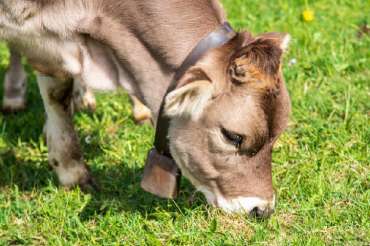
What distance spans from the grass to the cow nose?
0.04m

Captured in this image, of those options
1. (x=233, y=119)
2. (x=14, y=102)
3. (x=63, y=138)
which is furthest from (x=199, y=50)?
(x=14, y=102)

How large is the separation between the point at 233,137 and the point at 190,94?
1.26ft

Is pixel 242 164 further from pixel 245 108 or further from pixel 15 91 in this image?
pixel 15 91

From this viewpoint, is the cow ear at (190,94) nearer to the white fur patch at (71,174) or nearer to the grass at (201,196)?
the grass at (201,196)

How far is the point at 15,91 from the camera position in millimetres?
6578

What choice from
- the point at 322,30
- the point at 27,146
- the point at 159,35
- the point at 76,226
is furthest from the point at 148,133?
the point at 322,30

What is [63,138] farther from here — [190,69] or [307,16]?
[307,16]

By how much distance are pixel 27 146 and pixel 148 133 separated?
89 centimetres

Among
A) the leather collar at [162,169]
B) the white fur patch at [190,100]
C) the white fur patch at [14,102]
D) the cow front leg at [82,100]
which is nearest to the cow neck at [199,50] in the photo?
the leather collar at [162,169]

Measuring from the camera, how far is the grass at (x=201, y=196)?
4.74m

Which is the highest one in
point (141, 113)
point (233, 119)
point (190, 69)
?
point (190, 69)

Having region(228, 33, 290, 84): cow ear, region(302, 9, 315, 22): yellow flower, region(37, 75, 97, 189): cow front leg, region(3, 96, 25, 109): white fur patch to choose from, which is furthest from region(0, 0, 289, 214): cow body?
region(302, 9, 315, 22): yellow flower

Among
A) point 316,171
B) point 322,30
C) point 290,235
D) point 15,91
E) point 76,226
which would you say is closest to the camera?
point 290,235

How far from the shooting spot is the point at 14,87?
6582mm
